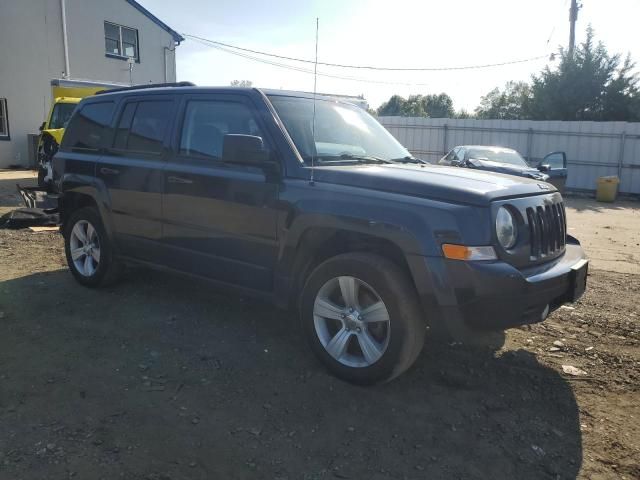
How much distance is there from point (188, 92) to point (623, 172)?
18106 mm

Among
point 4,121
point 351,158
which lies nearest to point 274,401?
point 351,158

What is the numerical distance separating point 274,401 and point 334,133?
6.83ft

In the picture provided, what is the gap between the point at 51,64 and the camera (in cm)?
2084

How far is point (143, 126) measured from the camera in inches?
193

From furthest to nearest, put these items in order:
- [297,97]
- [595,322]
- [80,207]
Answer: [80,207], [595,322], [297,97]

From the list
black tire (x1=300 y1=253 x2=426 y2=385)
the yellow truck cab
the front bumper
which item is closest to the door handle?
black tire (x1=300 y1=253 x2=426 y2=385)

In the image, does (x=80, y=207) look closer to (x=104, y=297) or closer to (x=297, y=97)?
(x=104, y=297)

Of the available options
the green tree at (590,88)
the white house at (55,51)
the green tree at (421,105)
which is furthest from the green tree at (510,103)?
the white house at (55,51)

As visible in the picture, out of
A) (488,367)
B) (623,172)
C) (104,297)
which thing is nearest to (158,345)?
(104,297)

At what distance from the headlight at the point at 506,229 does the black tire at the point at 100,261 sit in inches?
144

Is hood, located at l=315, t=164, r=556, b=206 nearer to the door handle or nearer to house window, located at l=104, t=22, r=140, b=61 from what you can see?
the door handle

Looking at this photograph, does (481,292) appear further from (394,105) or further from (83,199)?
(394,105)

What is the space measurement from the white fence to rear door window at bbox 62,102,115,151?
1742 centimetres

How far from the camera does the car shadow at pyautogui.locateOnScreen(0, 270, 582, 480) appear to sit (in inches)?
110
